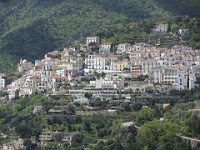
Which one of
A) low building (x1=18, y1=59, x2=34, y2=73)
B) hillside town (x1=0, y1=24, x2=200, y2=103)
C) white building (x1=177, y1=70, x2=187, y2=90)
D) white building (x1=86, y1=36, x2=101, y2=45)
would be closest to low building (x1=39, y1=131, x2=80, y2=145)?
hillside town (x1=0, y1=24, x2=200, y2=103)

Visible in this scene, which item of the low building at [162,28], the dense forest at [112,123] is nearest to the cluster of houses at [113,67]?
the dense forest at [112,123]

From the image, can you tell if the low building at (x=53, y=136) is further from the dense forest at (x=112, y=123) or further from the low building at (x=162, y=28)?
the low building at (x=162, y=28)

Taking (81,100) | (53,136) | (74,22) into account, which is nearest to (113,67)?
Answer: (81,100)

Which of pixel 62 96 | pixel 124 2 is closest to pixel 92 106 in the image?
pixel 62 96

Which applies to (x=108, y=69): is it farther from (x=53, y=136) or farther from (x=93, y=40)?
(x=53, y=136)

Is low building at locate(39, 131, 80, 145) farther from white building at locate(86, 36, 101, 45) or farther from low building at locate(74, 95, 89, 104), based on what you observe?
white building at locate(86, 36, 101, 45)

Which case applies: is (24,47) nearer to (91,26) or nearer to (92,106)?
(91,26)

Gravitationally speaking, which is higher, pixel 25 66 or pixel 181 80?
pixel 25 66

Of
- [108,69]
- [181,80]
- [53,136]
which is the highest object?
[108,69]
